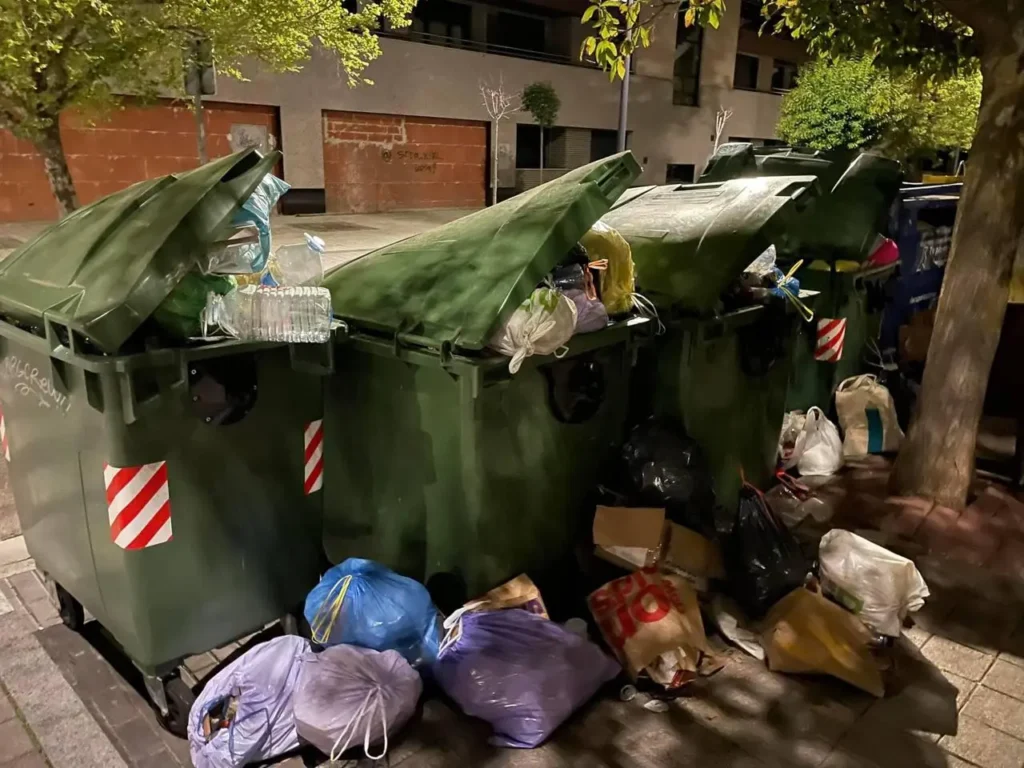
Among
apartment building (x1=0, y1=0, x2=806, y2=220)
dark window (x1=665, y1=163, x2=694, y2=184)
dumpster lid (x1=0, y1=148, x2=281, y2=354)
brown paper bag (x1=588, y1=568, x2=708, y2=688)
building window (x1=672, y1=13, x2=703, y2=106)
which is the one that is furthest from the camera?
dark window (x1=665, y1=163, x2=694, y2=184)

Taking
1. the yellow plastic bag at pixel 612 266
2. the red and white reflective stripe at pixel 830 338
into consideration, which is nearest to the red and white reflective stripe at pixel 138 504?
the yellow plastic bag at pixel 612 266

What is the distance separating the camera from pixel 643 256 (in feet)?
11.5

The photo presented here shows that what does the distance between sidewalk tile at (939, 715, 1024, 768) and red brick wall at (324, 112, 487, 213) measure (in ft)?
57.8

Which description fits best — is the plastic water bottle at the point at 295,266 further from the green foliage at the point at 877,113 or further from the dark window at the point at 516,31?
the dark window at the point at 516,31

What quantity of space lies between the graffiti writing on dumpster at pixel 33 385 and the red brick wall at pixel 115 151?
12.5 m

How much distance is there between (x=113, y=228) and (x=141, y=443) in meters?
0.78

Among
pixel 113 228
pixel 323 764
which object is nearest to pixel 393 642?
pixel 323 764

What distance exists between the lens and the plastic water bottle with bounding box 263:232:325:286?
257 centimetres

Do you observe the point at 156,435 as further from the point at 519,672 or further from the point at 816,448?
the point at 816,448

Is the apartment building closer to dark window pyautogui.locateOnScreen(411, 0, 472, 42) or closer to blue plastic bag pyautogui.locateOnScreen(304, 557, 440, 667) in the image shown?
dark window pyautogui.locateOnScreen(411, 0, 472, 42)

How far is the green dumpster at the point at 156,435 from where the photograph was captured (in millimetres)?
2156

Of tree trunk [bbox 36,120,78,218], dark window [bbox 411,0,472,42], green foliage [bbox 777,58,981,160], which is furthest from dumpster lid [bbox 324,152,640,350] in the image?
dark window [bbox 411,0,472,42]

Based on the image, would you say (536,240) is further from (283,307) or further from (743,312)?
(743,312)

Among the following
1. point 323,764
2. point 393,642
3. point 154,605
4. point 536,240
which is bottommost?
point 323,764
